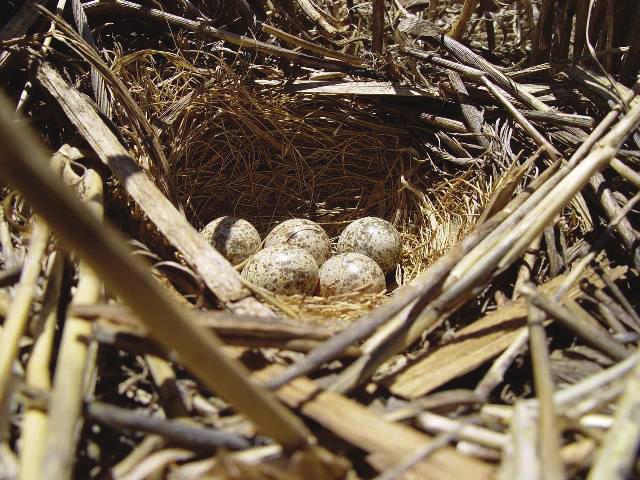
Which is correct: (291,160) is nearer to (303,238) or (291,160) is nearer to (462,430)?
(303,238)

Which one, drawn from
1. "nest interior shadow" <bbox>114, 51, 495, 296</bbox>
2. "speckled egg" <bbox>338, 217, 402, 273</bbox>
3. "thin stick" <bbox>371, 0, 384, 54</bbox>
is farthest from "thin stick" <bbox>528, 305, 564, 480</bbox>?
"thin stick" <bbox>371, 0, 384, 54</bbox>

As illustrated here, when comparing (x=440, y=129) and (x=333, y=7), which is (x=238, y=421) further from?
(x=333, y=7)

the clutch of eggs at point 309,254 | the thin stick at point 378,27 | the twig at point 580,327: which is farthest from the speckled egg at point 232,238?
the twig at point 580,327

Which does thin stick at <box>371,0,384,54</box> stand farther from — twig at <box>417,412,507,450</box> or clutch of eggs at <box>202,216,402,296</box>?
twig at <box>417,412,507,450</box>

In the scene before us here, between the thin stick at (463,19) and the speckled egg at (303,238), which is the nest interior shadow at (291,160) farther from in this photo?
the thin stick at (463,19)

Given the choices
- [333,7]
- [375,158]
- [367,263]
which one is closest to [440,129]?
[375,158]
